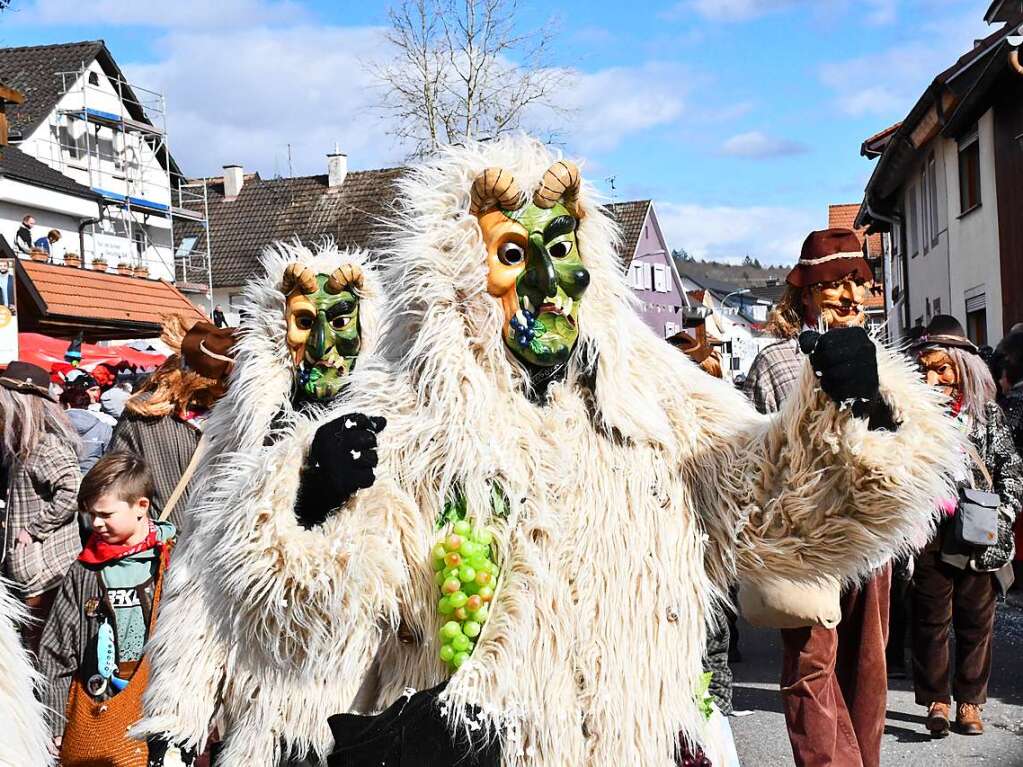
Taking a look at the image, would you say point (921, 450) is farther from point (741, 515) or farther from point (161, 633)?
point (161, 633)

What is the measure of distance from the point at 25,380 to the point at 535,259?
15.4 feet

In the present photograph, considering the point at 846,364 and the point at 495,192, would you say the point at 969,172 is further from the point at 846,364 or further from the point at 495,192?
the point at 846,364

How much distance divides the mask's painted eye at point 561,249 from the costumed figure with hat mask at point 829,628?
1401 mm

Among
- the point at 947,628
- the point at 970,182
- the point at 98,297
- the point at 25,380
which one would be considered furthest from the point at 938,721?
the point at 98,297

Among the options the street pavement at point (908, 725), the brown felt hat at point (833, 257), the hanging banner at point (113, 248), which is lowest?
the street pavement at point (908, 725)

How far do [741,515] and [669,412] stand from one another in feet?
0.95

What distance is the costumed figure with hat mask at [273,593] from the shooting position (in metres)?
2.54

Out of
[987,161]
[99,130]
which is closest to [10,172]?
[99,130]

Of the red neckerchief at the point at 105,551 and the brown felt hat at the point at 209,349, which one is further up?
the brown felt hat at the point at 209,349

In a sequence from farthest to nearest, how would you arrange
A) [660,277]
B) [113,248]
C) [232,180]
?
[660,277]
[232,180]
[113,248]

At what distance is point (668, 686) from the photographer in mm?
2727

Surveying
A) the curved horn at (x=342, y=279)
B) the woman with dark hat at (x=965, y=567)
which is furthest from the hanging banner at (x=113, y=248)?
the curved horn at (x=342, y=279)

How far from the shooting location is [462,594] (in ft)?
8.49

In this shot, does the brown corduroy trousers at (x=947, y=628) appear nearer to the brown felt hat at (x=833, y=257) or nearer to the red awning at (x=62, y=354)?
the brown felt hat at (x=833, y=257)
